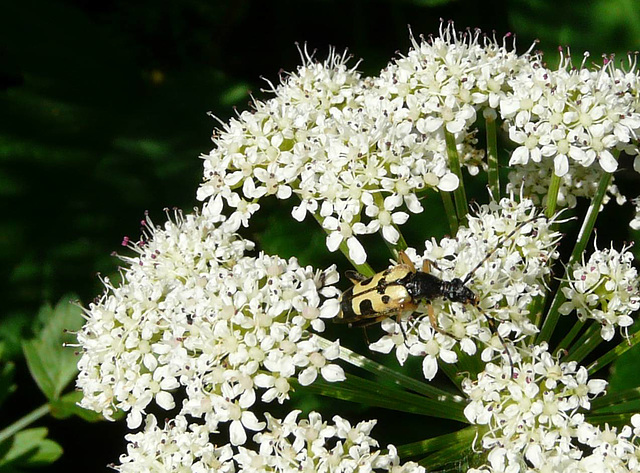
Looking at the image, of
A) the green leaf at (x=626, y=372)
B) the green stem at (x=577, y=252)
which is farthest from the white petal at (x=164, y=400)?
the green leaf at (x=626, y=372)

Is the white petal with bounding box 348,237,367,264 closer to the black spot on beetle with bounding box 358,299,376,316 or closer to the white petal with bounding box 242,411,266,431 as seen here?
the black spot on beetle with bounding box 358,299,376,316

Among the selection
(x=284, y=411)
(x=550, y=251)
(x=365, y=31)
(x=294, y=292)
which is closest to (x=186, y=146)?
(x=365, y=31)

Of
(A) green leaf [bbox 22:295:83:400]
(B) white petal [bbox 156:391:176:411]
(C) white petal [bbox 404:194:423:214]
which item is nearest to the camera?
(B) white petal [bbox 156:391:176:411]

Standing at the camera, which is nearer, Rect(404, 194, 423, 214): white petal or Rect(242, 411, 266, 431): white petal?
Rect(242, 411, 266, 431): white petal

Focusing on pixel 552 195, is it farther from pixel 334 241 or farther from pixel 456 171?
pixel 334 241

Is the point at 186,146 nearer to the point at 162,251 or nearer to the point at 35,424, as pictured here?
the point at 162,251

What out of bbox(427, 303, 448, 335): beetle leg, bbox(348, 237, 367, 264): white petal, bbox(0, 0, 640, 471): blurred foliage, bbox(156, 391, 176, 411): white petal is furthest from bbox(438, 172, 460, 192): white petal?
bbox(156, 391, 176, 411): white petal

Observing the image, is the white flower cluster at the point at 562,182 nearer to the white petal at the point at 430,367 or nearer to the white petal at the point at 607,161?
the white petal at the point at 607,161
